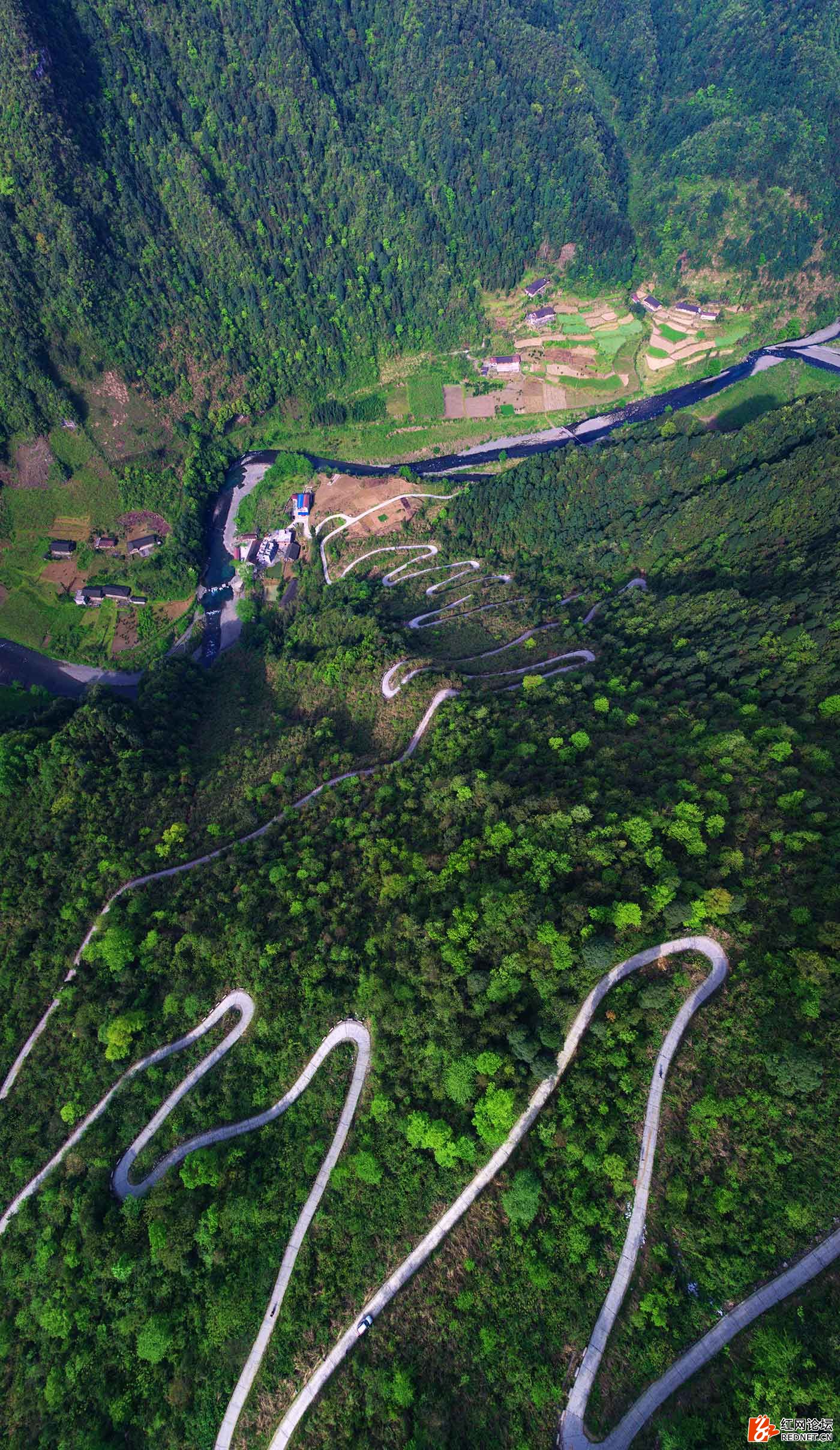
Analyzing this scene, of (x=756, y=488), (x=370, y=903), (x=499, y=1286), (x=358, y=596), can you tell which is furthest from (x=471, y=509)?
(x=499, y=1286)

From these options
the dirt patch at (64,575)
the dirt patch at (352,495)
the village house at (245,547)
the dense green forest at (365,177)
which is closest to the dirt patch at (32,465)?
the dense green forest at (365,177)

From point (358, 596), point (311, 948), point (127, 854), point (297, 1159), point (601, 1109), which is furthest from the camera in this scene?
point (358, 596)

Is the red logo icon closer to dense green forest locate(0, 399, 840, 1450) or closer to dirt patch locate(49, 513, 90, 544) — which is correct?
dense green forest locate(0, 399, 840, 1450)

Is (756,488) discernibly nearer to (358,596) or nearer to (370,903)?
(358,596)

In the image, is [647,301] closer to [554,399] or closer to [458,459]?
[554,399]

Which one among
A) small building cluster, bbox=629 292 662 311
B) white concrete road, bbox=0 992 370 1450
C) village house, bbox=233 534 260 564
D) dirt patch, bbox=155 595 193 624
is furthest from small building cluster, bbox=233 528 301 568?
small building cluster, bbox=629 292 662 311

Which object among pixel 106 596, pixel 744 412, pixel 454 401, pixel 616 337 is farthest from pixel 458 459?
pixel 106 596

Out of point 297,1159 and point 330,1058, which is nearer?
point 297,1159
